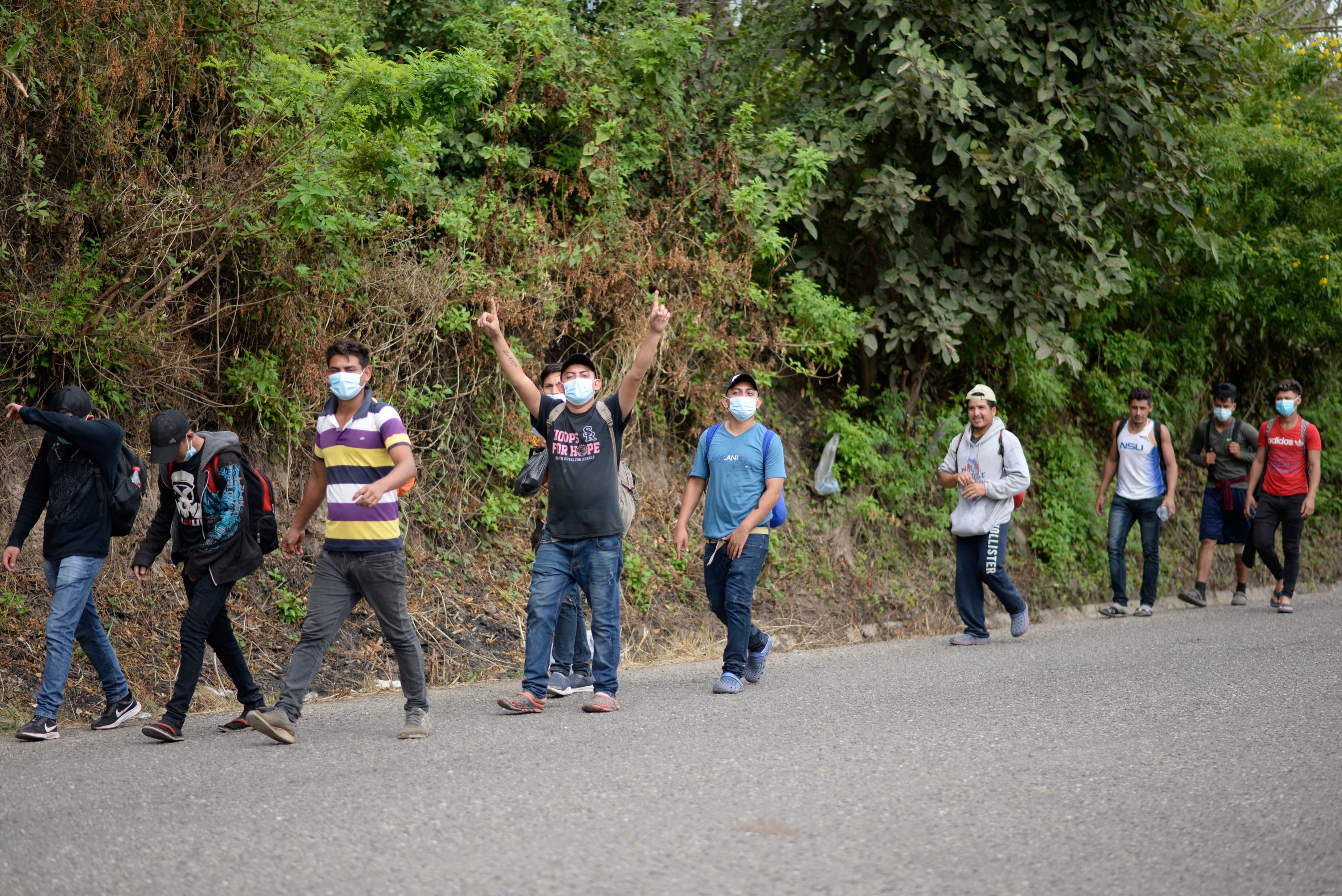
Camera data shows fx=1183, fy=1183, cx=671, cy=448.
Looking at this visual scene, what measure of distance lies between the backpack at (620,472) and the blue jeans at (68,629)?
8.30 ft

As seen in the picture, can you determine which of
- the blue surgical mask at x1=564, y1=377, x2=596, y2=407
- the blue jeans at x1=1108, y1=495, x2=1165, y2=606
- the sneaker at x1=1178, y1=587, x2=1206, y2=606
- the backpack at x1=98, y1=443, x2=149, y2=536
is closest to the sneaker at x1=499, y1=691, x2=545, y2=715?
the blue surgical mask at x1=564, y1=377, x2=596, y2=407

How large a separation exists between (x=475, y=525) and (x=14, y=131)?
4.23 metres

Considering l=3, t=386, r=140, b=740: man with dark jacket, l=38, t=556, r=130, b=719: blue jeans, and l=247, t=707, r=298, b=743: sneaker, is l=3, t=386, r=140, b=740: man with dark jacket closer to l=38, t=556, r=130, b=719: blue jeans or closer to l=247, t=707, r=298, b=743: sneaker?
l=38, t=556, r=130, b=719: blue jeans

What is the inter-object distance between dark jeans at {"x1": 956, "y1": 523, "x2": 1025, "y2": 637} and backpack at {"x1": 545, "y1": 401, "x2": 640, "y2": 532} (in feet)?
10.4

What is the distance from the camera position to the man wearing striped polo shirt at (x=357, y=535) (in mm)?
5938

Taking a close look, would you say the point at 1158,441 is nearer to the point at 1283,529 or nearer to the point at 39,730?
the point at 1283,529

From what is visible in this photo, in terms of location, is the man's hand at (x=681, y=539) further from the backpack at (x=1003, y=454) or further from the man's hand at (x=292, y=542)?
the backpack at (x=1003, y=454)

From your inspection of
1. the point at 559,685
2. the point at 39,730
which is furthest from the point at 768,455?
the point at 39,730

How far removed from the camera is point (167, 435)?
601 centimetres

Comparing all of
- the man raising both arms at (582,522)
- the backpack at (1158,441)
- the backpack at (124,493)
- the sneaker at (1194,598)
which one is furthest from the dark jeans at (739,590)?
the sneaker at (1194,598)

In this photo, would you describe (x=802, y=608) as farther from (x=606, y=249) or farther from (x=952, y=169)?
(x=952, y=169)

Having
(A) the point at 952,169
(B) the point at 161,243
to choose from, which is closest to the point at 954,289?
(A) the point at 952,169

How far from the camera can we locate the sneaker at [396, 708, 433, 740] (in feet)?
19.3

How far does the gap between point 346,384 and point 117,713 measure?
233cm
